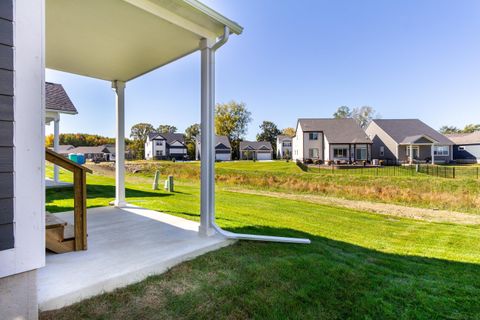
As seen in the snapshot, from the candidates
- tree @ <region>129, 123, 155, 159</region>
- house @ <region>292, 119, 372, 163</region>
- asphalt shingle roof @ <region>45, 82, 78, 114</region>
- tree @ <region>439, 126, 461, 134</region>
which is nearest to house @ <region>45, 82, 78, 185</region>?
asphalt shingle roof @ <region>45, 82, 78, 114</region>

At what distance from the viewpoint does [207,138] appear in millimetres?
3541

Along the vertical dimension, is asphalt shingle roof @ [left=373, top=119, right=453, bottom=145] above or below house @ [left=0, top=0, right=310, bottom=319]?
above

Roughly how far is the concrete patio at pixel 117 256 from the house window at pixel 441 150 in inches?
1174

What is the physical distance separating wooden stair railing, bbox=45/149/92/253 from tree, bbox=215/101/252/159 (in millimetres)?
45412

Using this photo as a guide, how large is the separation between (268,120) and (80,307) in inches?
2231

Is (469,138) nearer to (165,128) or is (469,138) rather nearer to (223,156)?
(223,156)

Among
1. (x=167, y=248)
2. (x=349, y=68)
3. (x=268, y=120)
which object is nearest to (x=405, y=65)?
(x=349, y=68)

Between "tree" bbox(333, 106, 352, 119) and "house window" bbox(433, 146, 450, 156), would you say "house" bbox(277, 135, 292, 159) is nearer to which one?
"tree" bbox(333, 106, 352, 119)

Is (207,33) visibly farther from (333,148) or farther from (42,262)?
(333,148)

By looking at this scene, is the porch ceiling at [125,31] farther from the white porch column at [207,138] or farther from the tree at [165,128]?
Answer: the tree at [165,128]

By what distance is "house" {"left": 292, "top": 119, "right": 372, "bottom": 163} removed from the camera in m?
26.2

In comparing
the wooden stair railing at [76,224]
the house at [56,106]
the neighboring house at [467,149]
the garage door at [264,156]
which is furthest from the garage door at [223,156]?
the wooden stair railing at [76,224]

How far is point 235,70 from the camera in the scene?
19344 mm

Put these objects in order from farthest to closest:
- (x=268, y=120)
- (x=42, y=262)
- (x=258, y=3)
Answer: (x=268, y=120) → (x=258, y=3) → (x=42, y=262)
